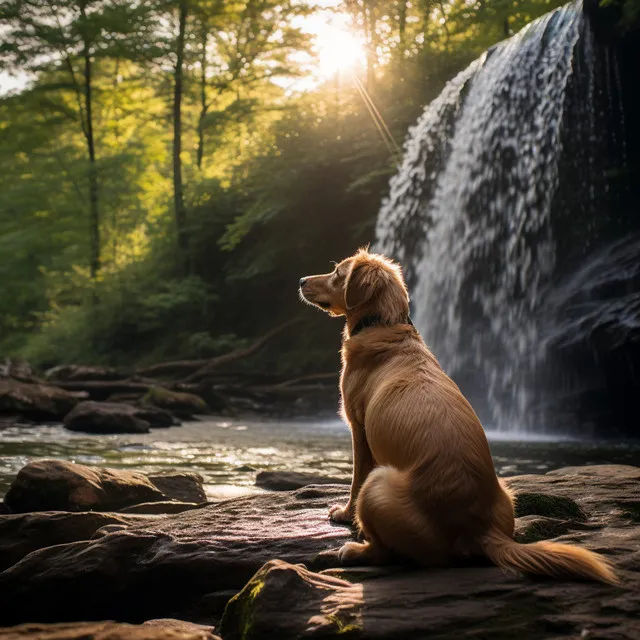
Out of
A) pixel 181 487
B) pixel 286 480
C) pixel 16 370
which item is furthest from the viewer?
pixel 16 370

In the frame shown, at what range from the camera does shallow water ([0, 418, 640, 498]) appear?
8195 millimetres

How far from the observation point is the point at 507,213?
15.0 meters

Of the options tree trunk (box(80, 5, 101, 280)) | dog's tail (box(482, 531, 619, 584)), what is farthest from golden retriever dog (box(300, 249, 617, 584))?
tree trunk (box(80, 5, 101, 280))

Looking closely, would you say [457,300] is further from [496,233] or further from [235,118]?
[235,118]

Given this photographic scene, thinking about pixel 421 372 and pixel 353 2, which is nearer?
pixel 421 372

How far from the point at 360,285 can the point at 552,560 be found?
1829 millimetres

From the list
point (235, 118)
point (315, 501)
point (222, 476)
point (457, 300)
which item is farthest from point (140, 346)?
point (315, 501)

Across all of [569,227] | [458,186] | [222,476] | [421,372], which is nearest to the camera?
[421,372]

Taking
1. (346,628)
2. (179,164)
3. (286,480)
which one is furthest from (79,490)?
(179,164)

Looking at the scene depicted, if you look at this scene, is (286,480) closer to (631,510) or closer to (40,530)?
(40,530)

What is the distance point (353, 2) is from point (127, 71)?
461 inches

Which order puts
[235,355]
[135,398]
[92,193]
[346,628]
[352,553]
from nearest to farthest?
[346,628], [352,553], [135,398], [235,355], [92,193]

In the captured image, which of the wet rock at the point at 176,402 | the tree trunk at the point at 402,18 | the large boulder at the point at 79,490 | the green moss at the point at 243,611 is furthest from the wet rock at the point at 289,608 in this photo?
the tree trunk at the point at 402,18

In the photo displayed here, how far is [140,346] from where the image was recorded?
21.8 metres
